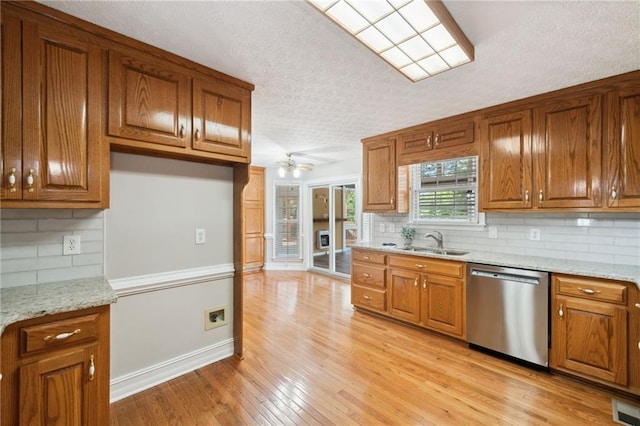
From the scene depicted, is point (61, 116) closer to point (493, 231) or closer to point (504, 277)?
point (504, 277)

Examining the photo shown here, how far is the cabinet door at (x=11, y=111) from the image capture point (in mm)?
1420

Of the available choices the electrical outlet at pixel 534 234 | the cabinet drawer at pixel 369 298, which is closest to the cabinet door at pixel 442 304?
the cabinet drawer at pixel 369 298

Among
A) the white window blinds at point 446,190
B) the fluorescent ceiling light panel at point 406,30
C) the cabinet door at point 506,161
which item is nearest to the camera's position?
the fluorescent ceiling light panel at point 406,30

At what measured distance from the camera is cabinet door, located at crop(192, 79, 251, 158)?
2139 millimetres

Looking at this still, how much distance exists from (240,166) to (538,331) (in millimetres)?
2962

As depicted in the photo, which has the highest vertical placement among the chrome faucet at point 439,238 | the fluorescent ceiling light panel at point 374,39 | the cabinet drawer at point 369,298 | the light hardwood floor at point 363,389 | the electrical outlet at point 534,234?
the fluorescent ceiling light panel at point 374,39

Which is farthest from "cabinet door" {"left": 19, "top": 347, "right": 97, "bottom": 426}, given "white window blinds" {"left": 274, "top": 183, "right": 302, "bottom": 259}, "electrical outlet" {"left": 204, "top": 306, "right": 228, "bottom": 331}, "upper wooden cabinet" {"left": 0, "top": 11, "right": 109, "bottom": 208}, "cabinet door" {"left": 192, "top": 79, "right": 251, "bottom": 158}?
"white window blinds" {"left": 274, "top": 183, "right": 302, "bottom": 259}

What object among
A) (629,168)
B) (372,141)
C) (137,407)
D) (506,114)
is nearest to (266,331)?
(137,407)

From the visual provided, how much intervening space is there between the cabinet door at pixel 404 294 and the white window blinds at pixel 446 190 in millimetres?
880

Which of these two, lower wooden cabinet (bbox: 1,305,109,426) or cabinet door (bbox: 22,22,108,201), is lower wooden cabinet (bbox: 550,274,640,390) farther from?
cabinet door (bbox: 22,22,108,201)

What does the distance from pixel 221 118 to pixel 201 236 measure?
1.02 meters

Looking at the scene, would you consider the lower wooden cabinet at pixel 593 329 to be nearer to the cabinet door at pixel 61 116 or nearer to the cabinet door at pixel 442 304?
the cabinet door at pixel 442 304

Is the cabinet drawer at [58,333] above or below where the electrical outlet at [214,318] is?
above

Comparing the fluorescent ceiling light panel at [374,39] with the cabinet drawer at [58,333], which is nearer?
the cabinet drawer at [58,333]
